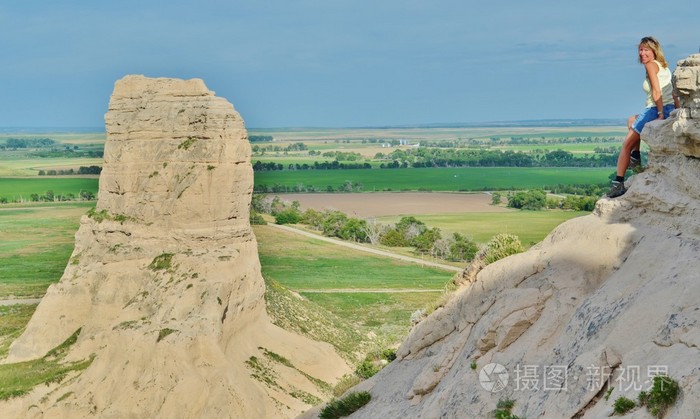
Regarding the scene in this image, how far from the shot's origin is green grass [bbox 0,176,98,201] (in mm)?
153375

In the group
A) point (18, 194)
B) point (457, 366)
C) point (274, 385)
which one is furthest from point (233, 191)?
point (18, 194)

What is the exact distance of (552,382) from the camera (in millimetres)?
13727

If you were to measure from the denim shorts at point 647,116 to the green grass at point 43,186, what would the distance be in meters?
→ 142

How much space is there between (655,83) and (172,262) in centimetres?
2273

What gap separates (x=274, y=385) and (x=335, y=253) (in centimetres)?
5579

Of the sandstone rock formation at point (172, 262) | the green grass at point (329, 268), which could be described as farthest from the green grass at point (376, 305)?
the sandstone rock formation at point (172, 262)

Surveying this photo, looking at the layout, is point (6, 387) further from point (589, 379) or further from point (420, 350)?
point (589, 379)

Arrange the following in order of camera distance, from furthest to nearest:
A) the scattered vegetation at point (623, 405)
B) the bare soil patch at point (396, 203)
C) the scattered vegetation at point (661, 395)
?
the bare soil patch at point (396, 203), the scattered vegetation at point (623, 405), the scattered vegetation at point (661, 395)

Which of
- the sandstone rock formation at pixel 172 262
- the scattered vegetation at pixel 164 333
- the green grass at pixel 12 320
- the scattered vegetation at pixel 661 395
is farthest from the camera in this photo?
the green grass at pixel 12 320

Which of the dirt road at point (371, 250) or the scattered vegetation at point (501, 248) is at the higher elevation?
the scattered vegetation at point (501, 248)

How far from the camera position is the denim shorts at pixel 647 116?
15.9 meters

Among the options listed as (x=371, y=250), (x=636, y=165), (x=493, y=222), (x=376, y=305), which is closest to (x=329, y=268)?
(x=371, y=250)

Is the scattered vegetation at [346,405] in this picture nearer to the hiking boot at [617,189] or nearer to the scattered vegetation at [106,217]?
the hiking boot at [617,189]

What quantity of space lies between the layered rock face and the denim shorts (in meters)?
0.59
